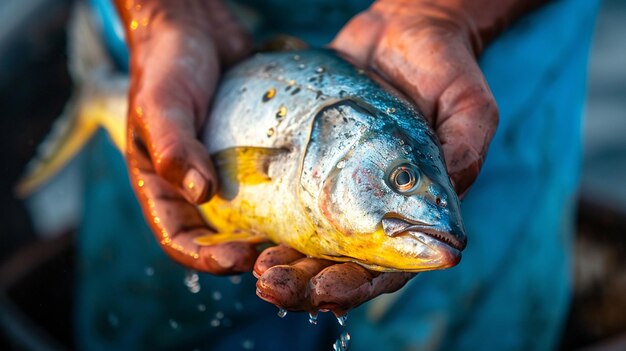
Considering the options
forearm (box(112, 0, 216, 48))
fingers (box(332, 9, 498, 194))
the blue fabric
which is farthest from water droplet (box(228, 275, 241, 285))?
fingers (box(332, 9, 498, 194))

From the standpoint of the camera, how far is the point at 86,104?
3277 millimetres

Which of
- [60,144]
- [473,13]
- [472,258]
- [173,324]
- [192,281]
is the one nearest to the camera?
[473,13]

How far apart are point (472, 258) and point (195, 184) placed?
131cm

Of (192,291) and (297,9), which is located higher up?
(297,9)

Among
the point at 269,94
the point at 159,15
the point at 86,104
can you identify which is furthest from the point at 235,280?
the point at 269,94

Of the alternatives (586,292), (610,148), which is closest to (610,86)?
(610,148)

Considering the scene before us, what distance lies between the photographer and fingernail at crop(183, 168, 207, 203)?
215 centimetres

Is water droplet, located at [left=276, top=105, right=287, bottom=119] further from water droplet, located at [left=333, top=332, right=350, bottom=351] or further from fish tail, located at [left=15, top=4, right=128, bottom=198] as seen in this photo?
fish tail, located at [left=15, top=4, right=128, bottom=198]

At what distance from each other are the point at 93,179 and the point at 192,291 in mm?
658

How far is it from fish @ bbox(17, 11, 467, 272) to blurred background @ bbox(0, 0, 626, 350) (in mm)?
1587

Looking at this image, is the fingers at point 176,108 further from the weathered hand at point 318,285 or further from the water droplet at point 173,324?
the water droplet at point 173,324

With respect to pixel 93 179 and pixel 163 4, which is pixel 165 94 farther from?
pixel 93 179

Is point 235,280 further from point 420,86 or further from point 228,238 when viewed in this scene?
point 420,86

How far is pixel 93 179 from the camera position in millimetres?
3449
